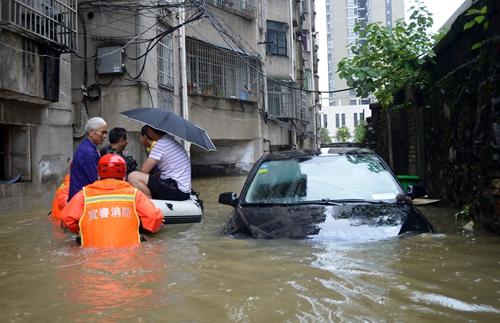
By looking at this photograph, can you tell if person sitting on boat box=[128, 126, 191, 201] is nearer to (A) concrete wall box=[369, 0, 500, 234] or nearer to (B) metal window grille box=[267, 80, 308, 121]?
(A) concrete wall box=[369, 0, 500, 234]

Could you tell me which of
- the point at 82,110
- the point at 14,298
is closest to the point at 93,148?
the point at 14,298

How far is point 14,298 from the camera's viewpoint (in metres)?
3.05

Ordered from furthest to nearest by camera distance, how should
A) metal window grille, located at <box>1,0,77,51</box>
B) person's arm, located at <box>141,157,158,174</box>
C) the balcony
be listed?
1. the balcony
2. metal window grille, located at <box>1,0,77,51</box>
3. person's arm, located at <box>141,157,158,174</box>

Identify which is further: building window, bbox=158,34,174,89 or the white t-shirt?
building window, bbox=158,34,174,89

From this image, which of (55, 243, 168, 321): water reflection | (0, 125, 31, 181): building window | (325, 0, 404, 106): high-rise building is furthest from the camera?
(325, 0, 404, 106): high-rise building

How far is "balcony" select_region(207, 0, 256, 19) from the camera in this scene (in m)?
17.8

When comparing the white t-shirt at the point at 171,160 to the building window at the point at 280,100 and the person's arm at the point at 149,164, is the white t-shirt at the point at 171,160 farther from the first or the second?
the building window at the point at 280,100

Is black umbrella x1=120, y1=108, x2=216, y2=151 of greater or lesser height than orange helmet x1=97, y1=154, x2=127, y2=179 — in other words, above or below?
above

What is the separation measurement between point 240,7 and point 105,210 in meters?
16.2

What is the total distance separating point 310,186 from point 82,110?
8.36 m

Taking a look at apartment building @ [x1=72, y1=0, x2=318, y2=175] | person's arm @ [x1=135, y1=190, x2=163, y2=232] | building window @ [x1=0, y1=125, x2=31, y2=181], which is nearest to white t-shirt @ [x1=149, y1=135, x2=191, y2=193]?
person's arm @ [x1=135, y1=190, x2=163, y2=232]

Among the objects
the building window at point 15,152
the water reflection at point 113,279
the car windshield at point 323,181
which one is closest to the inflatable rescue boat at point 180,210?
the water reflection at point 113,279

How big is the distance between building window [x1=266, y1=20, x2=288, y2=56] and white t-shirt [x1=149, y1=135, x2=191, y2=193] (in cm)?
1916

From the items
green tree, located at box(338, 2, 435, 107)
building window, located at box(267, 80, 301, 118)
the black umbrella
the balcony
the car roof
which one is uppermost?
the balcony
